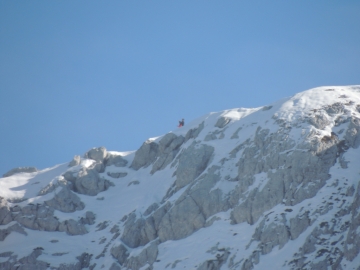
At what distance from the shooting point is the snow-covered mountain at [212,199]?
207ft

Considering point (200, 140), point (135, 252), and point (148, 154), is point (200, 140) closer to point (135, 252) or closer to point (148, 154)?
point (148, 154)

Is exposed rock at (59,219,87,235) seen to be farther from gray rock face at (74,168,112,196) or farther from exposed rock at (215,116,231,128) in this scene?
exposed rock at (215,116,231,128)

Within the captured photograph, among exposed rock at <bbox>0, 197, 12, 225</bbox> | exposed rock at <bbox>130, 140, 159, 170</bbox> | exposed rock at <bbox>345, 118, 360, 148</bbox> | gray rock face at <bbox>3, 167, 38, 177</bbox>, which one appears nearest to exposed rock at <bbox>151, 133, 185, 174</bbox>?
exposed rock at <bbox>130, 140, 159, 170</bbox>

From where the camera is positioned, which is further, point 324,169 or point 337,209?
point 324,169

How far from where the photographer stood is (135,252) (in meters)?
73.4

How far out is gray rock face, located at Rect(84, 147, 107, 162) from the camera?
95188 millimetres

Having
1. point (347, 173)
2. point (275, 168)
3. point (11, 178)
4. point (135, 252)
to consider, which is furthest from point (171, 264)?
point (11, 178)

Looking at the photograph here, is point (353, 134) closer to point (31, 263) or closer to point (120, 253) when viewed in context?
point (120, 253)

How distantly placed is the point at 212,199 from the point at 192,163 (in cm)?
830

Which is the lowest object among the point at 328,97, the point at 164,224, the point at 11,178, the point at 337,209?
the point at 337,209

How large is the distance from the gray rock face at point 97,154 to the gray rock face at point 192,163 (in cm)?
1562

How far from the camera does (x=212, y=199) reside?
74.1 m

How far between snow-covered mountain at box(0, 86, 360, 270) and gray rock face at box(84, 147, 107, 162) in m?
0.15

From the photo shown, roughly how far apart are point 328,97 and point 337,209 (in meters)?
21.3
